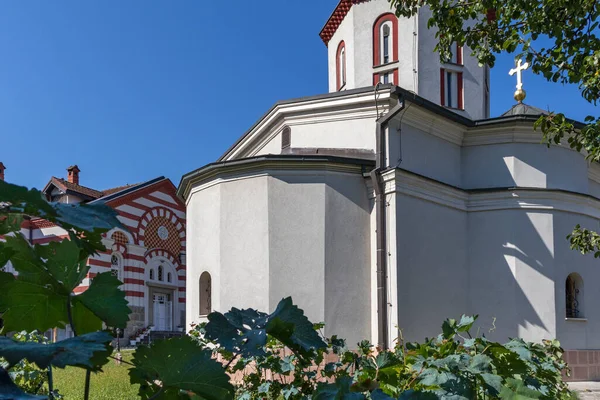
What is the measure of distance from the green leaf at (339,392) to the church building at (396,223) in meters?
9.16

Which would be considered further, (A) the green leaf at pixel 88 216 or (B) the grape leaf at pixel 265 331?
(B) the grape leaf at pixel 265 331

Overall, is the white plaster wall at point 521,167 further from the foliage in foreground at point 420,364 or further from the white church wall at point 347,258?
the foliage in foreground at point 420,364

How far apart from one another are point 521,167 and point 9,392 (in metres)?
13.4

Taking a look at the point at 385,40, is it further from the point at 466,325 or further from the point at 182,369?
the point at 182,369

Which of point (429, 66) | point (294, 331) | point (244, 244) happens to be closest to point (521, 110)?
point (429, 66)

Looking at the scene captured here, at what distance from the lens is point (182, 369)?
3.20 ft

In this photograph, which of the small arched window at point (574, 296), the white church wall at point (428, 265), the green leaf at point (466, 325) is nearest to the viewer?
the green leaf at point (466, 325)

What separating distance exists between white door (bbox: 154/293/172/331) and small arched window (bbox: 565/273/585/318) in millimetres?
A: 18520

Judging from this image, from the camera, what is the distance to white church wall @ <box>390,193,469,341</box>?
11094 mm

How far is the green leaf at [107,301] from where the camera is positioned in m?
1.06

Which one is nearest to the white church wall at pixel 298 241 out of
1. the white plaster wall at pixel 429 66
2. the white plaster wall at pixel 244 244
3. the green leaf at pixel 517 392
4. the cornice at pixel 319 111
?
the white plaster wall at pixel 244 244

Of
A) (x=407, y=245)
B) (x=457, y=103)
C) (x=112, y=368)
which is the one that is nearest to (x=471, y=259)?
(x=407, y=245)

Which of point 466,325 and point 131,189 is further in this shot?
point 131,189

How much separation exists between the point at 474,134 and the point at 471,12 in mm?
6399
